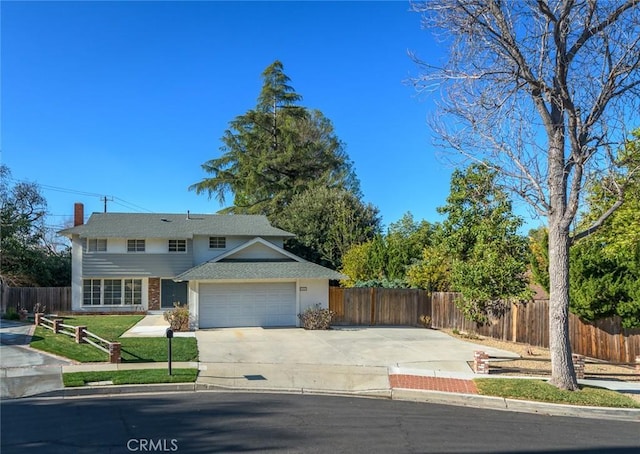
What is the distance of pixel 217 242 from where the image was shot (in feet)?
100

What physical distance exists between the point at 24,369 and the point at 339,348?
31.1 feet

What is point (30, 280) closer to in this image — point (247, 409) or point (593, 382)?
point (247, 409)

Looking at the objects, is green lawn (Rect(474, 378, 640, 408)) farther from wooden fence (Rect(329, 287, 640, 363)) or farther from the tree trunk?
wooden fence (Rect(329, 287, 640, 363))

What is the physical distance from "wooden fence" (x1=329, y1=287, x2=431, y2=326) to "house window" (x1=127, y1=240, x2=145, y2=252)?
11.8 m

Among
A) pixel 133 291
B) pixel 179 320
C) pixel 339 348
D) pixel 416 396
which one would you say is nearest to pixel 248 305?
pixel 179 320

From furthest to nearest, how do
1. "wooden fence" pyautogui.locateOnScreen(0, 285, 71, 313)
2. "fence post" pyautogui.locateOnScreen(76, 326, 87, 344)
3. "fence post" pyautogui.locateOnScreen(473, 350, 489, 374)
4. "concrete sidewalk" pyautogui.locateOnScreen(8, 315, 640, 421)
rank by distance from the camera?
"wooden fence" pyautogui.locateOnScreen(0, 285, 71, 313) → "fence post" pyautogui.locateOnScreen(76, 326, 87, 344) → "fence post" pyautogui.locateOnScreen(473, 350, 489, 374) → "concrete sidewalk" pyautogui.locateOnScreen(8, 315, 640, 421)

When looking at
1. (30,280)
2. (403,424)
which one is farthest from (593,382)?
(30,280)

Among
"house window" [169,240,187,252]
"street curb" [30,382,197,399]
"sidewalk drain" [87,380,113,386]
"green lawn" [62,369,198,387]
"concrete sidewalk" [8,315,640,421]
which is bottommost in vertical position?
"concrete sidewalk" [8,315,640,421]

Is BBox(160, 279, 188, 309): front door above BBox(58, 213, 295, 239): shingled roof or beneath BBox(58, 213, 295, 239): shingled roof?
beneath

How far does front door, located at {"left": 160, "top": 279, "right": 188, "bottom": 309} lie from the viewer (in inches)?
1155

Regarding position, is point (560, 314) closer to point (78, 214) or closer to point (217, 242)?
point (217, 242)

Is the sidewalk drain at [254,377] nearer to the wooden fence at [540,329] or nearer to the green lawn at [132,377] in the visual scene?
the green lawn at [132,377]

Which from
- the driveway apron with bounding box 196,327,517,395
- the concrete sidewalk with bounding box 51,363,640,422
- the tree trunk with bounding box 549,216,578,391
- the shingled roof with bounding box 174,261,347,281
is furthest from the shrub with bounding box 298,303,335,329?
the tree trunk with bounding box 549,216,578,391

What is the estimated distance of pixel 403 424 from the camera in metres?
8.70
